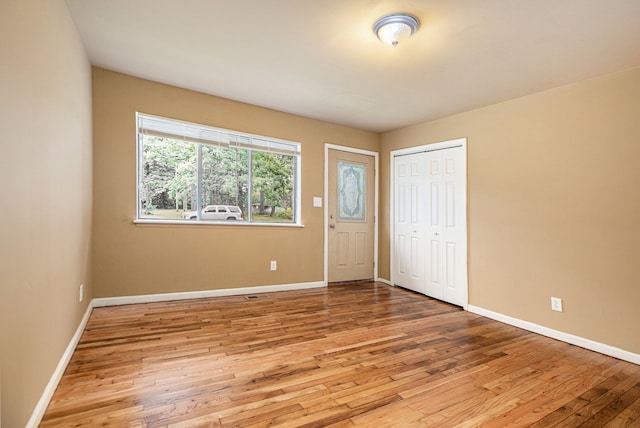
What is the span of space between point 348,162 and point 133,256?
3.22 metres

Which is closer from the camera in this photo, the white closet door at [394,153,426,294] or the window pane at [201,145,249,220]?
the window pane at [201,145,249,220]

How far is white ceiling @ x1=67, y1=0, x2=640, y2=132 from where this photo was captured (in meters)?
2.12

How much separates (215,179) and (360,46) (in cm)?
236

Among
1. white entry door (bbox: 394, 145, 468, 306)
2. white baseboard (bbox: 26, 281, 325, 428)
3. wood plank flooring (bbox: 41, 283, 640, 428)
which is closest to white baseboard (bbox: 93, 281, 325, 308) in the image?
white baseboard (bbox: 26, 281, 325, 428)

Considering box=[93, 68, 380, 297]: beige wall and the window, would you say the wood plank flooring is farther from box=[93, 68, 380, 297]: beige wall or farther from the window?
the window

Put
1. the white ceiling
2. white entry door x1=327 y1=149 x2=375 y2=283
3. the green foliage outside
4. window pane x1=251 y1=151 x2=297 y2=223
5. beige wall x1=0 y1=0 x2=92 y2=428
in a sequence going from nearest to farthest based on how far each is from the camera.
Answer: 1. beige wall x1=0 y1=0 x2=92 y2=428
2. the white ceiling
3. the green foliage outside
4. window pane x1=251 y1=151 x2=297 y2=223
5. white entry door x1=327 y1=149 x2=375 y2=283

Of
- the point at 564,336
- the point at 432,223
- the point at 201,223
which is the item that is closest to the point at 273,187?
the point at 201,223

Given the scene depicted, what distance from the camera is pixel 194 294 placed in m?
3.83

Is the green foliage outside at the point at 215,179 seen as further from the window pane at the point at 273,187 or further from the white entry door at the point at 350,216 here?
the white entry door at the point at 350,216

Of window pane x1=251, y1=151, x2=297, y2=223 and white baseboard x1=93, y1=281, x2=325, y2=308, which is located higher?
window pane x1=251, y1=151, x2=297, y2=223

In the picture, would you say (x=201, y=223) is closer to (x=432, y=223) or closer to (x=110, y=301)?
(x=110, y=301)

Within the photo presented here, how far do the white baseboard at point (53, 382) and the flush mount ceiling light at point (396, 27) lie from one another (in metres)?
2.99

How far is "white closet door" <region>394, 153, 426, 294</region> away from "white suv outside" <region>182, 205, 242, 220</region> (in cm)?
241

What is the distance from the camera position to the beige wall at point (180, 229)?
3.36m
